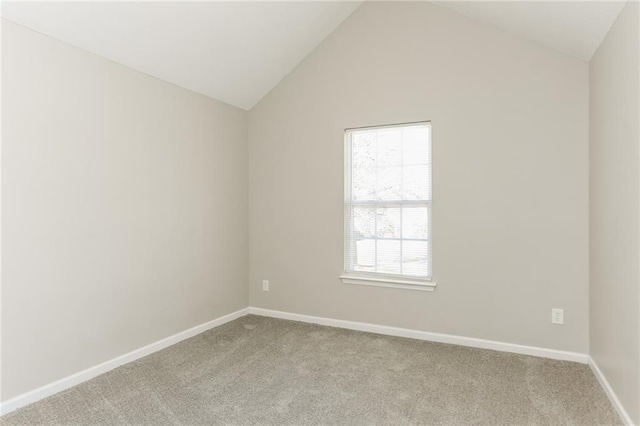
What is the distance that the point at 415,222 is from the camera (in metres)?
3.52

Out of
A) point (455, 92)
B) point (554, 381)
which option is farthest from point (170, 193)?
point (554, 381)

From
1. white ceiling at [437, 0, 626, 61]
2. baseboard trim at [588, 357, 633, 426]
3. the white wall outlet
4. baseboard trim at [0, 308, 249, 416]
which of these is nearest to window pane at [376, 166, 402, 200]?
white ceiling at [437, 0, 626, 61]

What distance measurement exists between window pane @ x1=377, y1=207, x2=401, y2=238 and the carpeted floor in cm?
97

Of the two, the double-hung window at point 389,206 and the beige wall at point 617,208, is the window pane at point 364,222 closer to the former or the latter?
the double-hung window at point 389,206

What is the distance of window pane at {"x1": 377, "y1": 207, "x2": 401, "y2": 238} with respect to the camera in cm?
361

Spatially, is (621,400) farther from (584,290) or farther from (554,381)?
(584,290)

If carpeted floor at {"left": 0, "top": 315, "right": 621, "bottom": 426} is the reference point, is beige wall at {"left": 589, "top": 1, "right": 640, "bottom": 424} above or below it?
above

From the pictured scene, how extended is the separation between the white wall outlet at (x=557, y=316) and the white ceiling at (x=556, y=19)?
1.88m

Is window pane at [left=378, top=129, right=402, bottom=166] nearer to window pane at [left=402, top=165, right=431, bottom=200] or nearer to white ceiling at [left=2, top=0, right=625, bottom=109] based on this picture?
window pane at [left=402, top=165, right=431, bottom=200]

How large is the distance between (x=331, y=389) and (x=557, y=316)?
6.09 feet

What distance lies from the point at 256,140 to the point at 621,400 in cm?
364

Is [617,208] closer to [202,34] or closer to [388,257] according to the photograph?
[388,257]

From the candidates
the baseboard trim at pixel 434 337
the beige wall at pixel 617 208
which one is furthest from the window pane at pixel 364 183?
the beige wall at pixel 617 208

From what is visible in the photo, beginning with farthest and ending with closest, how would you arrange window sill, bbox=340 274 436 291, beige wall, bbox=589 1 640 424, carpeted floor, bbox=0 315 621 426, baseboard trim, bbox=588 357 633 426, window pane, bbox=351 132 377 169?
window pane, bbox=351 132 377 169 < window sill, bbox=340 274 436 291 < carpeted floor, bbox=0 315 621 426 < baseboard trim, bbox=588 357 633 426 < beige wall, bbox=589 1 640 424
